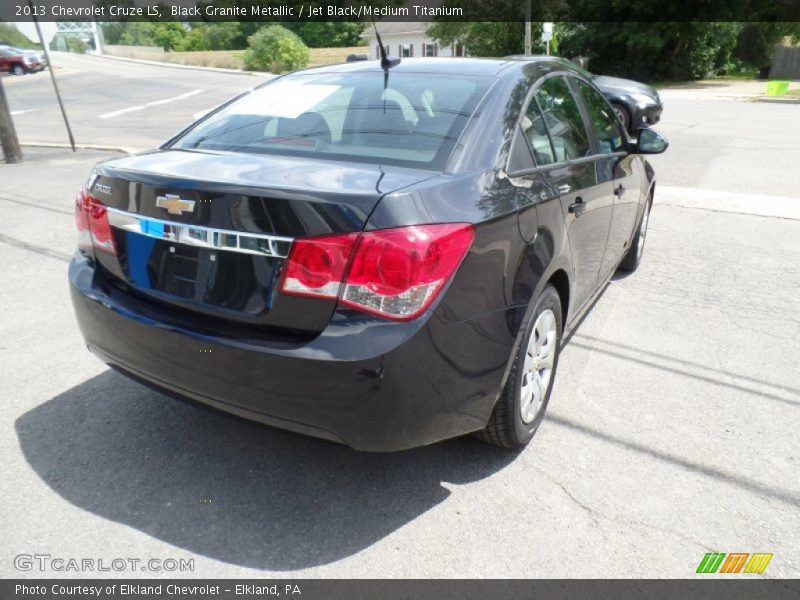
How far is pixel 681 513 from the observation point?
2.57m

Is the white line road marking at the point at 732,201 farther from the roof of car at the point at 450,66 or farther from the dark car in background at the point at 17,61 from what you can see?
the dark car in background at the point at 17,61

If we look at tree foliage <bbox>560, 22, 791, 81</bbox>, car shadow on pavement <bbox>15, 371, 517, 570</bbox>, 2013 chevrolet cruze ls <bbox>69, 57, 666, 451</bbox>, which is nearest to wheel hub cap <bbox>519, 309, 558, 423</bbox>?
2013 chevrolet cruze ls <bbox>69, 57, 666, 451</bbox>

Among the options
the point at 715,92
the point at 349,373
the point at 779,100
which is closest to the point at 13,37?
the point at 715,92

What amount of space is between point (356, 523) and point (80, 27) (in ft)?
229

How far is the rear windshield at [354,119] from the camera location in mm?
2707

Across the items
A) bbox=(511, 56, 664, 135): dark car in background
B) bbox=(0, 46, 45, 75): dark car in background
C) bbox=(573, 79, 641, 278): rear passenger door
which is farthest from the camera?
bbox=(0, 46, 45, 75): dark car in background

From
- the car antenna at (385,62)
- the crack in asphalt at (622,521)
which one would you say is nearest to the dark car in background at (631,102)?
the car antenna at (385,62)

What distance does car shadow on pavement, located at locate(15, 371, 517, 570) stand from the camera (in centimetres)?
242

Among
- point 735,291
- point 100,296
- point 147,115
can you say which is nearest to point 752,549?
point 100,296

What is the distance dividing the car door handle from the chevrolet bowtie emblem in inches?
67.7

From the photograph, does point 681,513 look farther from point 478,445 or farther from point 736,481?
point 478,445

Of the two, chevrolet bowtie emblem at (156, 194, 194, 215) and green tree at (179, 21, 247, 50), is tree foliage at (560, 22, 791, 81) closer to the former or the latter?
chevrolet bowtie emblem at (156, 194, 194, 215)

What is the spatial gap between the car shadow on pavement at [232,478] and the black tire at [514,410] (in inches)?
5.2

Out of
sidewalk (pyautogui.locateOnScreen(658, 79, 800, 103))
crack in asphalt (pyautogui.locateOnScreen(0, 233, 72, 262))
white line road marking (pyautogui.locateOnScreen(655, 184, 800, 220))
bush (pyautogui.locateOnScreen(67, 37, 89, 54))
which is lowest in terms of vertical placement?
bush (pyautogui.locateOnScreen(67, 37, 89, 54))
